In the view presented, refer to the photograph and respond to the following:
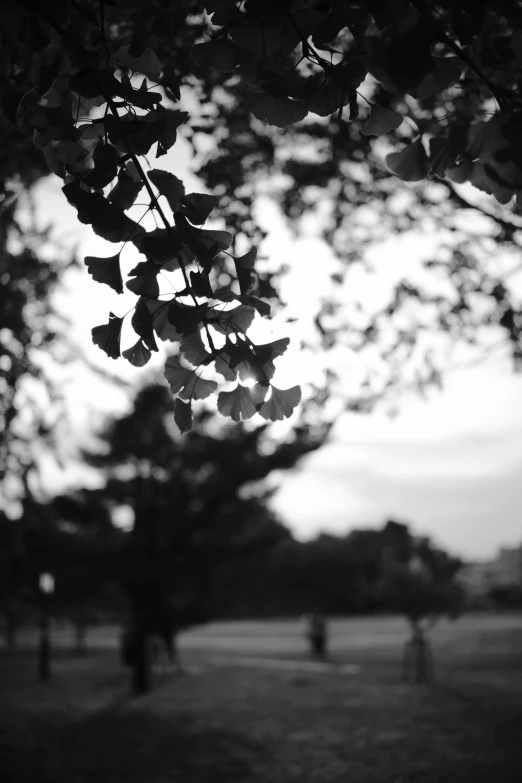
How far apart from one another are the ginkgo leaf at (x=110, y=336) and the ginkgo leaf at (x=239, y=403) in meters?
0.37

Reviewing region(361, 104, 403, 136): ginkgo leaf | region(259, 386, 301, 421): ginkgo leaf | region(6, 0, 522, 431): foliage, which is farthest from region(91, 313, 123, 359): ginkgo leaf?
region(361, 104, 403, 136): ginkgo leaf

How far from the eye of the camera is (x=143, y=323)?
6.02ft

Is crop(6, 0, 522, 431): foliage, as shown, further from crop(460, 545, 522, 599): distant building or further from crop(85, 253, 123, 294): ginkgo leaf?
crop(460, 545, 522, 599): distant building

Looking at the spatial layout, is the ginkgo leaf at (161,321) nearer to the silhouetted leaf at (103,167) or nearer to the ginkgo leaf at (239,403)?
the ginkgo leaf at (239,403)

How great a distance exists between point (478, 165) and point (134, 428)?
53.1ft

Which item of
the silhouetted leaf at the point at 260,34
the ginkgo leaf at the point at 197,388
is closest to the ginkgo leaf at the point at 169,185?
the silhouetted leaf at the point at 260,34

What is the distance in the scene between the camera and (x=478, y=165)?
1.66m

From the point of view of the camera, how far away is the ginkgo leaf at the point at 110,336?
71.4 inches

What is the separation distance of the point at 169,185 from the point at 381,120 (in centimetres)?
66

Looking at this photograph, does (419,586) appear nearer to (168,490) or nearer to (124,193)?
(168,490)

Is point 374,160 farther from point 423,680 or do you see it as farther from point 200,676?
point 200,676

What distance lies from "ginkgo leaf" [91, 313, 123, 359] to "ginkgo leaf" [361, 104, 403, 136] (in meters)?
0.94

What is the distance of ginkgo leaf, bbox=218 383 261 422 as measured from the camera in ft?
6.36

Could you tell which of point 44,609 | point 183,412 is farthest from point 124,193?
point 44,609
